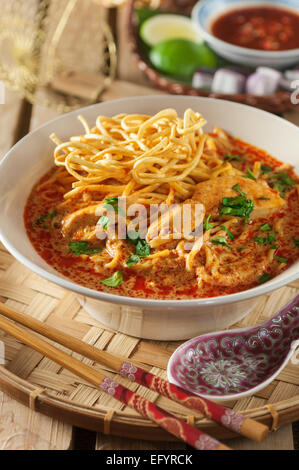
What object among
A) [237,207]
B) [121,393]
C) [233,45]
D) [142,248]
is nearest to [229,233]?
[237,207]

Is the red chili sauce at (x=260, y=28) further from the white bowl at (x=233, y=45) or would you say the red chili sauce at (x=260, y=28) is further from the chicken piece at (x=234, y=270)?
the chicken piece at (x=234, y=270)

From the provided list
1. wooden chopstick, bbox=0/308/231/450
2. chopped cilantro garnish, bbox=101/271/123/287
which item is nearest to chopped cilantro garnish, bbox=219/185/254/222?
chopped cilantro garnish, bbox=101/271/123/287

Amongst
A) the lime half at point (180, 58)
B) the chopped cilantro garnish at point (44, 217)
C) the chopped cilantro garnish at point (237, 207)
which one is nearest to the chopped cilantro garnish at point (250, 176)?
the chopped cilantro garnish at point (237, 207)

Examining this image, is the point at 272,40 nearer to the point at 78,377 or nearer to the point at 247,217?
the point at 247,217

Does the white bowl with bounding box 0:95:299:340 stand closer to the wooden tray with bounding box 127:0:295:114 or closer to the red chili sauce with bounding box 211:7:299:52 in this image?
the wooden tray with bounding box 127:0:295:114
